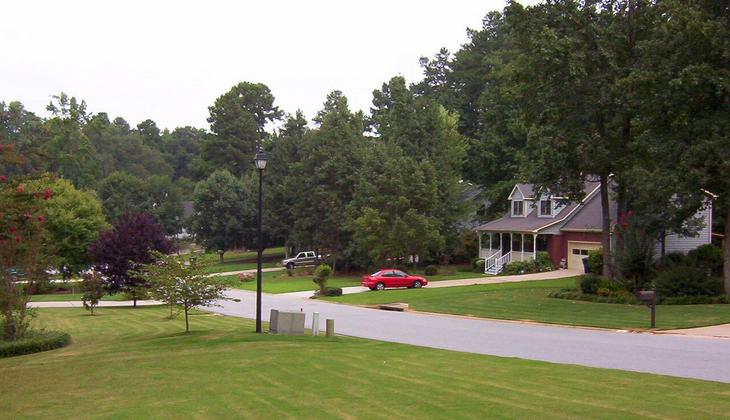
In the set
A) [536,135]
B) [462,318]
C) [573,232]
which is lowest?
[462,318]

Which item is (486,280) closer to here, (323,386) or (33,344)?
(33,344)

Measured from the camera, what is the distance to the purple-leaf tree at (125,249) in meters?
39.7

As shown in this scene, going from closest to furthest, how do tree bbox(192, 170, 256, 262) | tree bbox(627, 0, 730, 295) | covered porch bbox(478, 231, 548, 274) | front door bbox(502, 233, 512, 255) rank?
tree bbox(627, 0, 730, 295) → covered porch bbox(478, 231, 548, 274) → front door bbox(502, 233, 512, 255) → tree bbox(192, 170, 256, 262)

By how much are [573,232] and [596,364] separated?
123ft

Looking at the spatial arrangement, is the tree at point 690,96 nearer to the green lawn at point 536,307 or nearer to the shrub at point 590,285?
the green lawn at point 536,307

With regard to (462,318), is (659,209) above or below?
above

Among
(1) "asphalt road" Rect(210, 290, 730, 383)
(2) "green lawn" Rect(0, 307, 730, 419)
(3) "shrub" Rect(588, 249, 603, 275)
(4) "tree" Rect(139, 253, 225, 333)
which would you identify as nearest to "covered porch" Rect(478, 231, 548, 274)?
(3) "shrub" Rect(588, 249, 603, 275)

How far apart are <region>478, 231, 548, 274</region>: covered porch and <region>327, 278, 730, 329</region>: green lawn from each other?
33.4 feet

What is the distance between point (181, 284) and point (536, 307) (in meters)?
16.8

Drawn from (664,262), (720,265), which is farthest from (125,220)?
(720,265)

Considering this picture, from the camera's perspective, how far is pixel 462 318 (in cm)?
3028

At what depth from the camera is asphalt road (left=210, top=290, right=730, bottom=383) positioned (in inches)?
603

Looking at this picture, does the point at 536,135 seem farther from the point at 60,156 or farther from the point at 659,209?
the point at 60,156

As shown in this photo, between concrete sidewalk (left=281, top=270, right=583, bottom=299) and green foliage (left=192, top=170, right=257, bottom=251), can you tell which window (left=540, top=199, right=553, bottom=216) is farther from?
green foliage (left=192, top=170, right=257, bottom=251)
